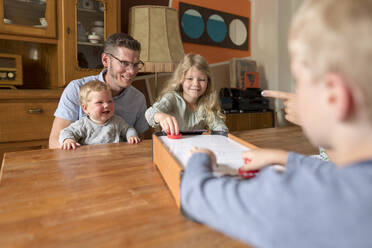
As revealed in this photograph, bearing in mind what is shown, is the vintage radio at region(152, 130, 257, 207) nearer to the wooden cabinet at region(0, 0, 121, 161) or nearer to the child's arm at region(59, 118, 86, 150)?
the child's arm at region(59, 118, 86, 150)

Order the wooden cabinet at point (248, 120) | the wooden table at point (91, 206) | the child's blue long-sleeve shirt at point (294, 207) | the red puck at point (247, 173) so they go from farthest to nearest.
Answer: the wooden cabinet at point (248, 120) → the red puck at point (247, 173) → the wooden table at point (91, 206) → the child's blue long-sleeve shirt at point (294, 207)

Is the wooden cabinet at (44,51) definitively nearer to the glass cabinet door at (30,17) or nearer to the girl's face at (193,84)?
the glass cabinet door at (30,17)

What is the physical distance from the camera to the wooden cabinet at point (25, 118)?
204 centimetres

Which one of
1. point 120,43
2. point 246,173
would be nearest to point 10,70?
point 120,43

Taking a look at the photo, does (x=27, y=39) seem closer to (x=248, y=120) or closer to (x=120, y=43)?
(x=120, y=43)

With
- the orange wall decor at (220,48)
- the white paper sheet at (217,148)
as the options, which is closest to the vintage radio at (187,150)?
the white paper sheet at (217,148)

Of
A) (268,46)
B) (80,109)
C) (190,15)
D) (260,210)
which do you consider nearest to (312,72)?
(260,210)

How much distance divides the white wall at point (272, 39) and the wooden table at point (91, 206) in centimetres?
338

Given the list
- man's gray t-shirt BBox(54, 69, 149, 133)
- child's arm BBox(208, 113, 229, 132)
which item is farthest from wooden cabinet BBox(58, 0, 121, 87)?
child's arm BBox(208, 113, 229, 132)

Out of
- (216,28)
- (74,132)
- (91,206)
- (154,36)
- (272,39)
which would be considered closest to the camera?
(91,206)

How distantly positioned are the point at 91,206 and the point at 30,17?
2.19m

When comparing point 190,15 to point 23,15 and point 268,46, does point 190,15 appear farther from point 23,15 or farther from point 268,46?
point 23,15

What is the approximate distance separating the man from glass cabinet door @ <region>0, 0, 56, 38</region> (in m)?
0.77

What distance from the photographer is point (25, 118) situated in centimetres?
210
